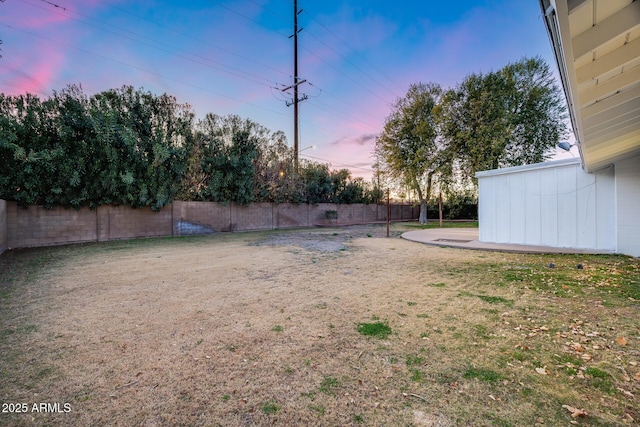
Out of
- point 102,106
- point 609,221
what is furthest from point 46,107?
Answer: point 609,221

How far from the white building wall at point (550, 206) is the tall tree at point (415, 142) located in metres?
9.32

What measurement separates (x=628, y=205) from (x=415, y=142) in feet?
44.4

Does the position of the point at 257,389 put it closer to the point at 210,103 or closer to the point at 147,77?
→ the point at 147,77

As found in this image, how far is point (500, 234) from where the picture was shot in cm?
877

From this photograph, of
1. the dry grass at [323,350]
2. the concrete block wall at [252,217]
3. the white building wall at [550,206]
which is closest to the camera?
the dry grass at [323,350]

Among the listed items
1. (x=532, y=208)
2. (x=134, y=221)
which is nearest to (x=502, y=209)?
(x=532, y=208)

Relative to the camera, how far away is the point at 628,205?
642 cm

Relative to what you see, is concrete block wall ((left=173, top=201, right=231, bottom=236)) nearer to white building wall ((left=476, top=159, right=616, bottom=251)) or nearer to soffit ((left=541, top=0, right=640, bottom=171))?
white building wall ((left=476, top=159, right=616, bottom=251))

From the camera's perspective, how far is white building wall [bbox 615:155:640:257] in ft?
20.8

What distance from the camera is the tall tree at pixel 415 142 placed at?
18125 millimetres

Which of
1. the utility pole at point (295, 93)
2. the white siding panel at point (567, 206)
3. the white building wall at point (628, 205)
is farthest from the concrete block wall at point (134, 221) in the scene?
the white building wall at point (628, 205)

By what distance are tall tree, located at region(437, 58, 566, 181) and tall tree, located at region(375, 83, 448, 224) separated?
2.25 metres

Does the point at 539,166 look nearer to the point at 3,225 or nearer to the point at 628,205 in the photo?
the point at 628,205

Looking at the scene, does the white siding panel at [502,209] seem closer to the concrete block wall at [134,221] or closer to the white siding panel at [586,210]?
the white siding panel at [586,210]
